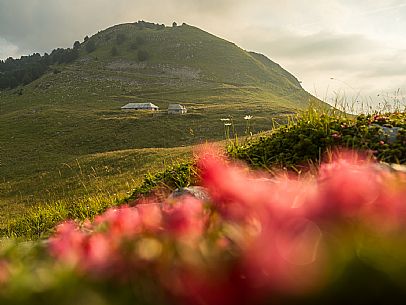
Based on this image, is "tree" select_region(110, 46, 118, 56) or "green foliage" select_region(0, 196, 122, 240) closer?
"green foliage" select_region(0, 196, 122, 240)

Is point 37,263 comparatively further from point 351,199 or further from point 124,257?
point 351,199

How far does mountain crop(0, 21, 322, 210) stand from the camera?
4853cm

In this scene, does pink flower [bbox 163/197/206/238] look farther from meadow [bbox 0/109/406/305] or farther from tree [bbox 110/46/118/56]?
tree [bbox 110/46/118/56]

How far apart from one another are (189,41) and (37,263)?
15838 cm

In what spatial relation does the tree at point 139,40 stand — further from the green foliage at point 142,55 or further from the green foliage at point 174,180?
the green foliage at point 174,180

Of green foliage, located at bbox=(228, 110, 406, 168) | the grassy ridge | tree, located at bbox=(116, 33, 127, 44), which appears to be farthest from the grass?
green foliage, located at bbox=(228, 110, 406, 168)

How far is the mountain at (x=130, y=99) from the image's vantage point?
48.5 m

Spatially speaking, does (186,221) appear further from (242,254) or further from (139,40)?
(139,40)

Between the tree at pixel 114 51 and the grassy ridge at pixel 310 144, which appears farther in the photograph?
the tree at pixel 114 51

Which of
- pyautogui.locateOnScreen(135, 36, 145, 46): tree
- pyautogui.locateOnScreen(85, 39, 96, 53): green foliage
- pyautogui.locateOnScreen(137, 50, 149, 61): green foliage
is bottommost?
pyautogui.locateOnScreen(137, 50, 149, 61): green foliage

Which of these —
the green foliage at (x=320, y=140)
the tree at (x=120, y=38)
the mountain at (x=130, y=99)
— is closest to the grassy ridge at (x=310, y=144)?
the green foliage at (x=320, y=140)

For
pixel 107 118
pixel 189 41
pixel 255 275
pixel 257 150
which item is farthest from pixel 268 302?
pixel 189 41

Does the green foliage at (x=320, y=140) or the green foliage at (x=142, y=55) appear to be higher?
the green foliage at (x=142, y=55)

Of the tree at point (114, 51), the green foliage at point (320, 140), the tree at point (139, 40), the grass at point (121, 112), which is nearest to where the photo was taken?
the green foliage at point (320, 140)
